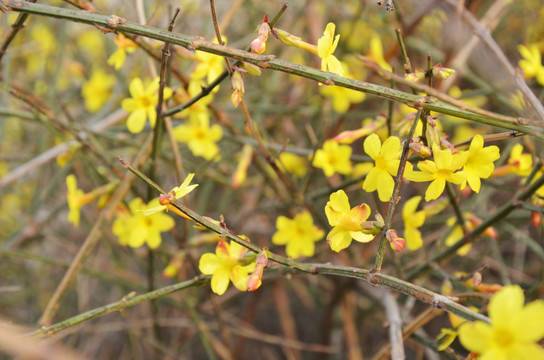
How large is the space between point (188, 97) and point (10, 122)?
2.33 meters

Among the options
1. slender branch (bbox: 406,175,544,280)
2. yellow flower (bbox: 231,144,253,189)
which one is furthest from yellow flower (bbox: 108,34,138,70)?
slender branch (bbox: 406,175,544,280)

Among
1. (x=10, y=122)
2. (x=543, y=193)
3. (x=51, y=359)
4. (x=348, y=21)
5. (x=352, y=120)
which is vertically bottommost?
(x=51, y=359)

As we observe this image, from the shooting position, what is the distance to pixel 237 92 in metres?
1.03

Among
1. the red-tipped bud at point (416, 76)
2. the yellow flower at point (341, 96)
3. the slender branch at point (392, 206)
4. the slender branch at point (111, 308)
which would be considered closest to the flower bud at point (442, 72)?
the red-tipped bud at point (416, 76)

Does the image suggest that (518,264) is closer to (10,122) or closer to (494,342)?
(494,342)

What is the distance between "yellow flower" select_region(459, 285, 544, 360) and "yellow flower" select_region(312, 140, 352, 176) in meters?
0.95

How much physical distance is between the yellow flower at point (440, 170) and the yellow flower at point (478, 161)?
0.03 metres

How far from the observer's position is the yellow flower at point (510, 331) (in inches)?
24.3

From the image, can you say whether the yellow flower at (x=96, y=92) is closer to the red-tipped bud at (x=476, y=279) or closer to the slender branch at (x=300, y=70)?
the slender branch at (x=300, y=70)

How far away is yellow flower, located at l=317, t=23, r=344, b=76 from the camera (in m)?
1.02

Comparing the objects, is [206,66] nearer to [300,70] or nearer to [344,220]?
[300,70]

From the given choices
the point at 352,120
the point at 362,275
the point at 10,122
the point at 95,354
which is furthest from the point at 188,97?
the point at 10,122

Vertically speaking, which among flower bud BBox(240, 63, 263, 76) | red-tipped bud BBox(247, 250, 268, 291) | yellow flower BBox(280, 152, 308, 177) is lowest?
red-tipped bud BBox(247, 250, 268, 291)

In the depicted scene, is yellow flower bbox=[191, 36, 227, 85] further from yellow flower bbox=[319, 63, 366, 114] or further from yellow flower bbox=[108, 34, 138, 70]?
yellow flower bbox=[319, 63, 366, 114]
